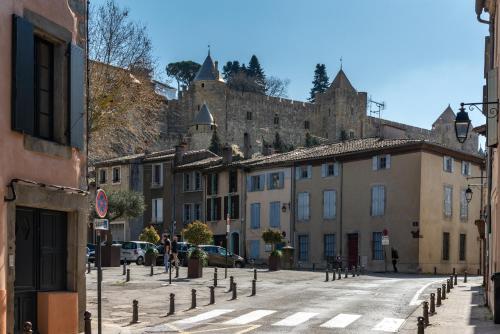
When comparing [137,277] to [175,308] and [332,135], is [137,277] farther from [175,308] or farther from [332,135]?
[332,135]

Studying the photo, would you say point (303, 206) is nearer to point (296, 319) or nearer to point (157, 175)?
point (157, 175)

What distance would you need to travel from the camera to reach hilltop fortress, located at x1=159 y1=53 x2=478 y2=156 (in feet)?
343

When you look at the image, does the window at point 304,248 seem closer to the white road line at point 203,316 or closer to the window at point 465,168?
the window at point 465,168

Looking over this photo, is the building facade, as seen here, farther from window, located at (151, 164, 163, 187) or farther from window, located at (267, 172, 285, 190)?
window, located at (151, 164, 163, 187)

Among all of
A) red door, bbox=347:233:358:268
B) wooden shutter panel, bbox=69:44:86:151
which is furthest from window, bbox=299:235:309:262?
wooden shutter panel, bbox=69:44:86:151

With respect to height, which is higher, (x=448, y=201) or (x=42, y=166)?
(x=42, y=166)

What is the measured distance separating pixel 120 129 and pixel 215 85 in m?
74.0

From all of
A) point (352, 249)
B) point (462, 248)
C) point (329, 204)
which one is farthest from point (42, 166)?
point (462, 248)

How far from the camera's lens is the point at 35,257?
13875 mm

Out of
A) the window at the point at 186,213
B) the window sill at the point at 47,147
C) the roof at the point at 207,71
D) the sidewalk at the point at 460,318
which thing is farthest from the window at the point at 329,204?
the roof at the point at 207,71

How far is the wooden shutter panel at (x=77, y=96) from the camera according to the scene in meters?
14.6

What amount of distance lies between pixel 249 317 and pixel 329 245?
3310 centimetres

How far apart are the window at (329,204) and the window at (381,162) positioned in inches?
134

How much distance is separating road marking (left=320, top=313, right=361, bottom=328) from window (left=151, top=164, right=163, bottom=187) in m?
45.7
